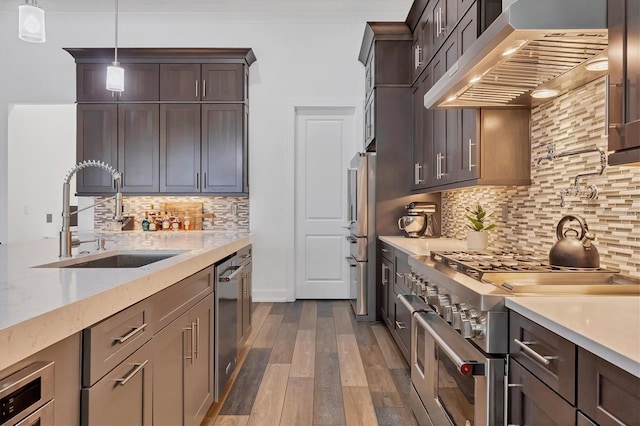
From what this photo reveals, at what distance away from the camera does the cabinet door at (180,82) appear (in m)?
4.81

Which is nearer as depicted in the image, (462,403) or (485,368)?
(485,368)

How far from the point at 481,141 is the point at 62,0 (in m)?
4.95

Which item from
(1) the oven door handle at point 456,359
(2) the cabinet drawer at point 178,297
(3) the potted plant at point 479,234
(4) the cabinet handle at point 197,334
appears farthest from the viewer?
(3) the potted plant at point 479,234

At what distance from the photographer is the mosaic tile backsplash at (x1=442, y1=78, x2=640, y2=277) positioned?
5.39ft

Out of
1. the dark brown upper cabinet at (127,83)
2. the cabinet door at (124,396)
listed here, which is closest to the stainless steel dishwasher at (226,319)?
the cabinet door at (124,396)

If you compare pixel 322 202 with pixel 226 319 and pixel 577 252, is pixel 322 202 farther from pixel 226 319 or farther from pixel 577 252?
pixel 577 252

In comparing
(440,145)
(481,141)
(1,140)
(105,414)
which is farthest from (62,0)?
(105,414)

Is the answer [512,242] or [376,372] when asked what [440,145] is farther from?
[376,372]

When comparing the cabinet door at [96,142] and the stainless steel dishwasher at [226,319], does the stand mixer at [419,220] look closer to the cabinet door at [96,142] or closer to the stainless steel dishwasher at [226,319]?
the stainless steel dishwasher at [226,319]

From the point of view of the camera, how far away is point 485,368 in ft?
4.59

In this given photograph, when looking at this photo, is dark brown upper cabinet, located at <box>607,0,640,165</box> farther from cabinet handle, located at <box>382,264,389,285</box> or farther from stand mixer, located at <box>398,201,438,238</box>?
cabinet handle, located at <box>382,264,389,285</box>

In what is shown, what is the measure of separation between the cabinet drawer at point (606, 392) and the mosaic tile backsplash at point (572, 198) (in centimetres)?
85

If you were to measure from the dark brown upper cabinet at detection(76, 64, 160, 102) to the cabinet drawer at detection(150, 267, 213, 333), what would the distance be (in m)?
3.27

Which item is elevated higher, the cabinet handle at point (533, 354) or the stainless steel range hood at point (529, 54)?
the stainless steel range hood at point (529, 54)
